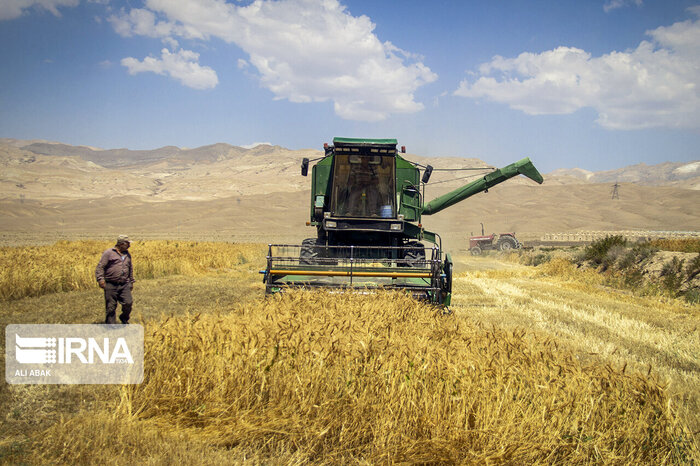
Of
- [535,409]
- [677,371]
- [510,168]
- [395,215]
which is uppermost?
[510,168]

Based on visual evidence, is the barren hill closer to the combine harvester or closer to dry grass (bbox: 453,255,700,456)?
dry grass (bbox: 453,255,700,456)

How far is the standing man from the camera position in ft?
25.8

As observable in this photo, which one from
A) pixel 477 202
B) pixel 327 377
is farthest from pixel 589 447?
pixel 477 202

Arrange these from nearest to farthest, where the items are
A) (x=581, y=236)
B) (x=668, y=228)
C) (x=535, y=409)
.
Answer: (x=535, y=409) < (x=581, y=236) < (x=668, y=228)

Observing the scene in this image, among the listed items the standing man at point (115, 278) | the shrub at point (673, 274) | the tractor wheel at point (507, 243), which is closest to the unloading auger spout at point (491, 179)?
the shrub at point (673, 274)

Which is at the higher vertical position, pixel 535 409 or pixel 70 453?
pixel 535 409

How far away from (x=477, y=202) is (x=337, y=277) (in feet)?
310

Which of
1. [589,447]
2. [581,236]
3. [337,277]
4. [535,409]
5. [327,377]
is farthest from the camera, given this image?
[581,236]

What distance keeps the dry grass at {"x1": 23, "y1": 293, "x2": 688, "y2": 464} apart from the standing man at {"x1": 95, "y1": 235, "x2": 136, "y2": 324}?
367 cm

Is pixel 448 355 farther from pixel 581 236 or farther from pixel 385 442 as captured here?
pixel 581 236

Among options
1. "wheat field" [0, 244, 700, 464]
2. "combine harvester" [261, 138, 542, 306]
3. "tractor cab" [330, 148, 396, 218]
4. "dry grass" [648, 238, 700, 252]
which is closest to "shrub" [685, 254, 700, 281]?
"dry grass" [648, 238, 700, 252]

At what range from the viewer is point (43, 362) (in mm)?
5836
